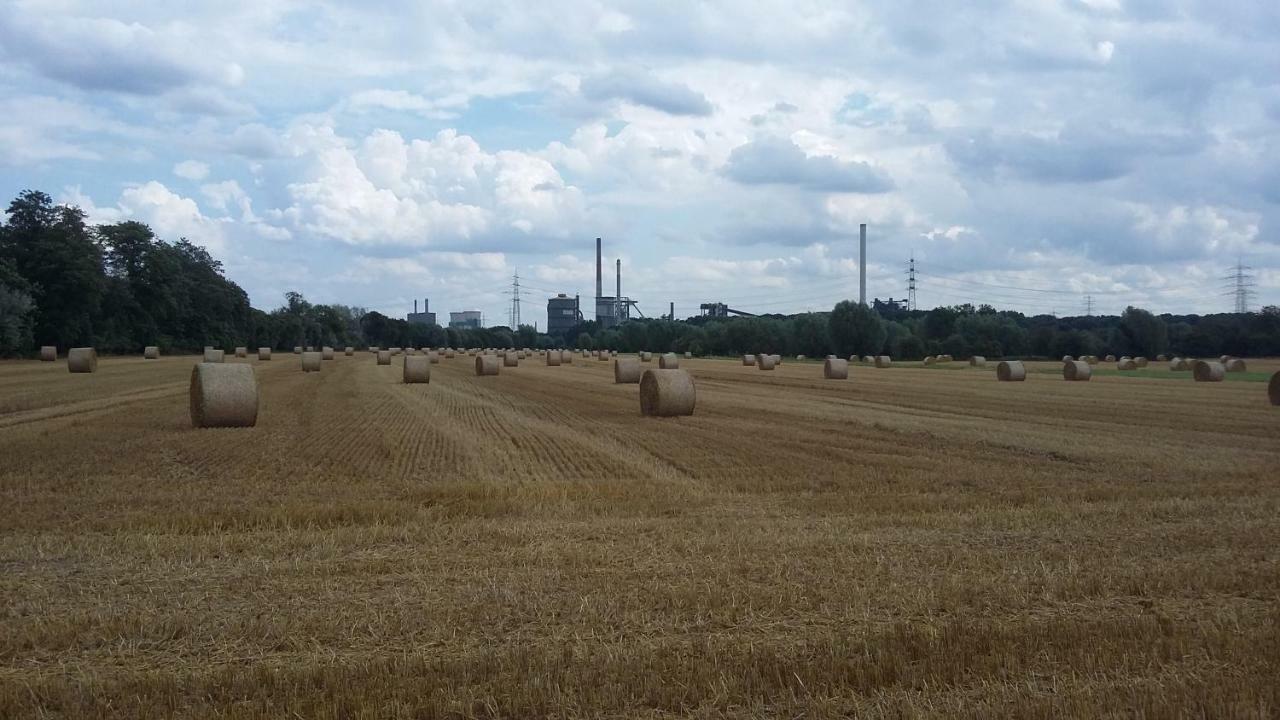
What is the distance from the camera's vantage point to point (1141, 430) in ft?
69.6

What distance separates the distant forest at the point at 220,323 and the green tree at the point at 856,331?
0.10 m

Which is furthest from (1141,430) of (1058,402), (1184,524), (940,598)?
(940,598)

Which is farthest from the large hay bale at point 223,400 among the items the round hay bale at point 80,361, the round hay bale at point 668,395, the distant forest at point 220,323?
the distant forest at point 220,323

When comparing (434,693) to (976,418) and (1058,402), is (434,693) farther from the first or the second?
(1058,402)

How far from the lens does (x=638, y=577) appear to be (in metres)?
8.22

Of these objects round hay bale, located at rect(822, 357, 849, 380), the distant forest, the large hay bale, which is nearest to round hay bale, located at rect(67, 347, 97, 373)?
the distant forest

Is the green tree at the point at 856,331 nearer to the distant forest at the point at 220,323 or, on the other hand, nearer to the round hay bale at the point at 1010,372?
the distant forest at the point at 220,323

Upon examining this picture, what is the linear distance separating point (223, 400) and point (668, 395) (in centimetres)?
949

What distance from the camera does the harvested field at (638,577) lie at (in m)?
5.66

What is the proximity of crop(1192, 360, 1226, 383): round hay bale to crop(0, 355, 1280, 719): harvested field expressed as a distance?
97.8ft

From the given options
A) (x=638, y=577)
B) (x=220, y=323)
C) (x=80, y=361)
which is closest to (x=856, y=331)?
(x=220, y=323)

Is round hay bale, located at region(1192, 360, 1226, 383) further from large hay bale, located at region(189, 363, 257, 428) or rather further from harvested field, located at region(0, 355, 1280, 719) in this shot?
large hay bale, located at region(189, 363, 257, 428)

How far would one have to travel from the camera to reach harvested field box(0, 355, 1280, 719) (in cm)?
566

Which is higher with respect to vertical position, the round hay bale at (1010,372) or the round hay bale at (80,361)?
the round hay bale at (80,361)
